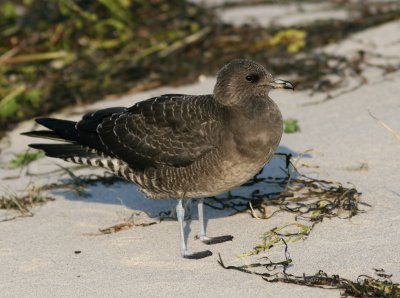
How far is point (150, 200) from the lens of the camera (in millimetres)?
7594

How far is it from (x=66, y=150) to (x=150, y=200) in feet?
2.97

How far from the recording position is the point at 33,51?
1103 cm

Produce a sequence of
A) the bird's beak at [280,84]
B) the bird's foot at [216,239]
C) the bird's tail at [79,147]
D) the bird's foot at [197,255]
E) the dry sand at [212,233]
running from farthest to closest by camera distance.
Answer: the bird's tail at [79,147] < the bird's beak at [280,84] < the bird's foot at [216,239] < the bird's foot at [197,255] < the dry sand at [212,233]

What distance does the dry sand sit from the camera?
5605 mm

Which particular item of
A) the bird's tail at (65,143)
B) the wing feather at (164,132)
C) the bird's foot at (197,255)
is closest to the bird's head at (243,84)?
the wing feather at (164,132)

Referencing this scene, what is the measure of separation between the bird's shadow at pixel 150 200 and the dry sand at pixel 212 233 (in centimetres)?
2

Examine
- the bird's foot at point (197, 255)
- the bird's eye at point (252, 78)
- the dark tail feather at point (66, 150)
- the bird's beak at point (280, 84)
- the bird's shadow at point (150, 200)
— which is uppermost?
the bird's eye at point (252, 78)

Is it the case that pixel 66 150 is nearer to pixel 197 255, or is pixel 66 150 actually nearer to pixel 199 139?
pixel 199 139

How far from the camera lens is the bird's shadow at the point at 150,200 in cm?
721

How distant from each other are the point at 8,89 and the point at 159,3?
9.63 feet

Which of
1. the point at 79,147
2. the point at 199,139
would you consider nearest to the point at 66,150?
the point at 79,147

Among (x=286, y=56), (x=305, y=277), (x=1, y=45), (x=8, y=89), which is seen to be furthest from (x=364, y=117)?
(x=1, y=45)

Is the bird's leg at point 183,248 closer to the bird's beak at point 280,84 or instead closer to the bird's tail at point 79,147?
the bird's tail at point 79,147

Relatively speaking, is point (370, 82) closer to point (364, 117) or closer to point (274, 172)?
point (364, 117)
